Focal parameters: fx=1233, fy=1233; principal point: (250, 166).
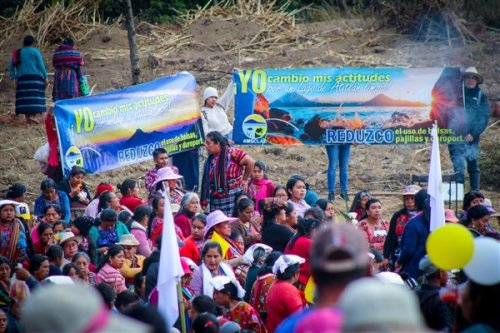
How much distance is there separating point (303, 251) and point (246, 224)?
197 centimetres

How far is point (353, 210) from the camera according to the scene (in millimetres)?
13234

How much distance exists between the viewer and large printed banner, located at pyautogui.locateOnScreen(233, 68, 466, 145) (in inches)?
615

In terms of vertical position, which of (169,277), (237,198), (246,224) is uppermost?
(169,277)

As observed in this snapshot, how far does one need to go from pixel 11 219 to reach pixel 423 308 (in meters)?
4.54

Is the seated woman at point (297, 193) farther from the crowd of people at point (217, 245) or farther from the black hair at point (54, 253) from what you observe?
the black hair at point (54, 253)

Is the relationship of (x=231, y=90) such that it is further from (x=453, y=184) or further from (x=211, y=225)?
(x=211, y=225)

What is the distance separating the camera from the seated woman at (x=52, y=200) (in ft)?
41.9

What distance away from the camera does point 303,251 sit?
34.5 feet

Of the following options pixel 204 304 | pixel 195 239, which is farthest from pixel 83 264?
pixel 204 304

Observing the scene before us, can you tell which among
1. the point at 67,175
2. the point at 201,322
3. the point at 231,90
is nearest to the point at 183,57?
the point at 231,90

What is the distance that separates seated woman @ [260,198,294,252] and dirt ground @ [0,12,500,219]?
148 inches

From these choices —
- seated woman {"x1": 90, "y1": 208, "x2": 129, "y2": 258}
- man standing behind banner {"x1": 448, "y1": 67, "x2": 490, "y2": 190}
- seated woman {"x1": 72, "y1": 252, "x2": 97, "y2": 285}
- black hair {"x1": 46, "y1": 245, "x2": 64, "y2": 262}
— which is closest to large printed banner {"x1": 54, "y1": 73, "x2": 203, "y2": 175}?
seated woman {"x1": 90, "y1": 208, "x2": 129, "y2": 258}

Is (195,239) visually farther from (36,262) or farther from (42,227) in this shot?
(36,262)

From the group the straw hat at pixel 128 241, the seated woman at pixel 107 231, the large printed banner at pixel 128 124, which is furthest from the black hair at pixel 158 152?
the straw hat at pixel 128 241
